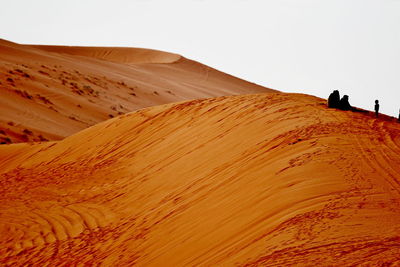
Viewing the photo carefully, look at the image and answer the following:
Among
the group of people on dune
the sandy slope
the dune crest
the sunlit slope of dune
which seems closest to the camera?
the sunlit slope of dune

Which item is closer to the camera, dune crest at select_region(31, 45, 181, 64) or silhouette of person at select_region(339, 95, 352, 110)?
silhouette of person at select_region(339, 95, 352, 110)

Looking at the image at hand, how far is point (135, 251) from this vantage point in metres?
8.30

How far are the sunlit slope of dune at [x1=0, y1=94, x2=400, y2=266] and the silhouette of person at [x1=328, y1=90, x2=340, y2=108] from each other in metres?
0.39

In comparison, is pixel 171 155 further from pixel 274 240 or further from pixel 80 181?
pixel 274 240

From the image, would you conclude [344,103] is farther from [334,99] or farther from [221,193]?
[221,193]

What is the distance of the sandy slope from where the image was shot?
2330 centimetres

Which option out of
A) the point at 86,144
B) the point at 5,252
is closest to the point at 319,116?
the point at 5,252

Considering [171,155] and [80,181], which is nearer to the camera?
[171,155]

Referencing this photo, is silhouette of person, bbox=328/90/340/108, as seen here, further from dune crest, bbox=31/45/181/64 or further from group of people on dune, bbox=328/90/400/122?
dune crest, bbox=31/45/181/64

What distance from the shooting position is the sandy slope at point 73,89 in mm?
23297

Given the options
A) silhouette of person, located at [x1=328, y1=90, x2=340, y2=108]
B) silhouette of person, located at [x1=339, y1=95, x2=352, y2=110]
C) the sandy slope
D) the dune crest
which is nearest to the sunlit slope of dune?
silhouette of person, located at [x1=328, y1=90, x2=340, y2=108]

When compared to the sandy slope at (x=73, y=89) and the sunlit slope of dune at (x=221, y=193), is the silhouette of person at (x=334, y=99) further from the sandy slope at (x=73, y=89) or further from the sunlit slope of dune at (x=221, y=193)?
the sandy slope at (x=73, y=89)

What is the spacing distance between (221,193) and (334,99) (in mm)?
4578

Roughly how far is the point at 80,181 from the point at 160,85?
31.2 metres
